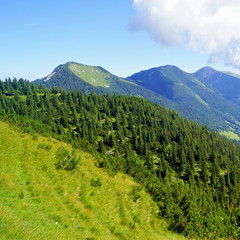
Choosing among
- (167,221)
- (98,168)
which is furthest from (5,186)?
(167,221)

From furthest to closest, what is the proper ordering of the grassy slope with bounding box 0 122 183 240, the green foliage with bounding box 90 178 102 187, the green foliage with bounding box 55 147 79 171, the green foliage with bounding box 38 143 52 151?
the green foliage with bounding box 38 143 52 151, the green foliage with bounding box 55 147 79 171, the green foliage with bounding box 90 178 102 187, the grassy slope with bounding box 0 122 183 240

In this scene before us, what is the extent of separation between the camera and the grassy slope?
1590 centimetres

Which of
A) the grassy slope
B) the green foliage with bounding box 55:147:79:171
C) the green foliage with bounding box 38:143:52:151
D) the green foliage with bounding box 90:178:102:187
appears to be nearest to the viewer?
the grassy slope

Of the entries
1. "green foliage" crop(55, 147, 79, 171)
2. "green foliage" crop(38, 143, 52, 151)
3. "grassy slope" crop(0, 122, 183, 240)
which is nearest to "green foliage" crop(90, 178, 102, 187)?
"grassy slope" crop(0, 122, 183, 240)

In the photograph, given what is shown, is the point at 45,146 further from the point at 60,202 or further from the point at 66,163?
the point at 60,202

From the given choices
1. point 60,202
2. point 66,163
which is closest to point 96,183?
point 66,163

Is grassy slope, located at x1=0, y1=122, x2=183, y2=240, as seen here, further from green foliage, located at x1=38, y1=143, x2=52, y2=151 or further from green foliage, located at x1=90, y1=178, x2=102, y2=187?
green foliage, located at x1=38, y1=143, x2=52, y2=151

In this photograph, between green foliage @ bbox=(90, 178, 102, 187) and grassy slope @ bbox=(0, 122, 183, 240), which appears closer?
grassy slope @ bbox=(0, 122, 183, 240)

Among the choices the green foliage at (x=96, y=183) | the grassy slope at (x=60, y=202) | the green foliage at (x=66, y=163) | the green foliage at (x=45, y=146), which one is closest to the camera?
the grassy slope at (x=60, y=202)

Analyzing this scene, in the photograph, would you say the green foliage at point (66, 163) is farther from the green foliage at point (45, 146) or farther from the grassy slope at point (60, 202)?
the green foliage at point (45, 146)

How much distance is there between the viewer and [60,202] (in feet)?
67.7

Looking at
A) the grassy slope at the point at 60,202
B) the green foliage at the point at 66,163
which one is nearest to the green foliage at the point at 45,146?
the grassy slope at the point at 60,202

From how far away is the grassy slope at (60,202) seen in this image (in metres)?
15.9

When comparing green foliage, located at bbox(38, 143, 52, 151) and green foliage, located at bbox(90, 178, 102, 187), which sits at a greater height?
green foliage, located at bbox(38, 143, 52, 151)
